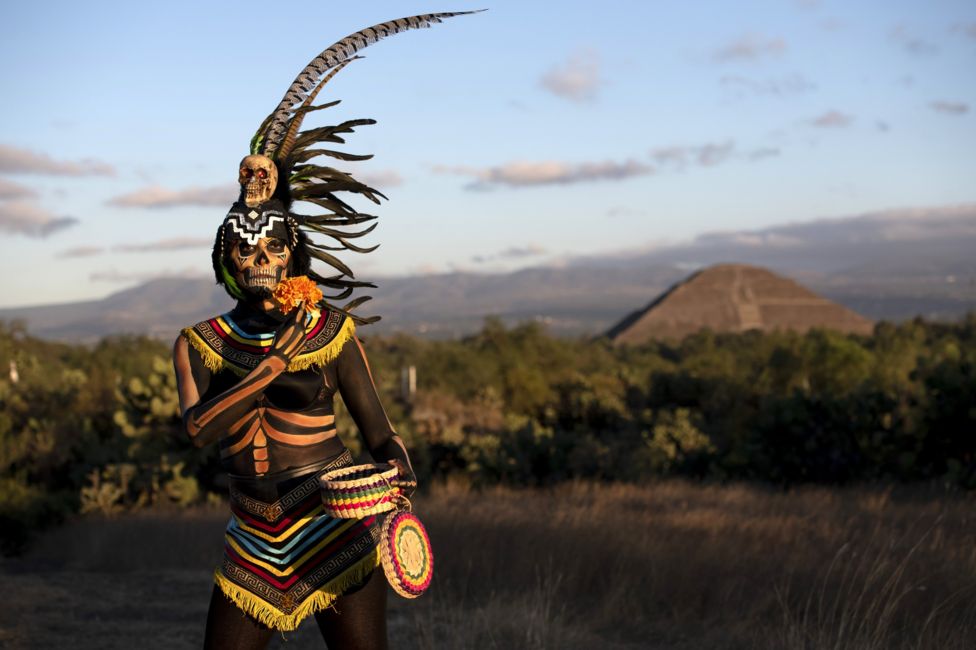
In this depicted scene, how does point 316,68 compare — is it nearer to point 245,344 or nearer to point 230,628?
point 245,344

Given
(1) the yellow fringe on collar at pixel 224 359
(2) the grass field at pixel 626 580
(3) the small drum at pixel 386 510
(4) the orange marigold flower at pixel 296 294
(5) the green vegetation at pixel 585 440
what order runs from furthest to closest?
(5) the green vegetation at pixel 585 440 < (2) the grass field at pixel 626 580 < (1) the yellow fringe on collar at pixel 224 359 < (4) the orange marigold flower at pixel 296 294 < (3) the small drum at pixel 386 510

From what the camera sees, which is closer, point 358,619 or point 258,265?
point 358,619

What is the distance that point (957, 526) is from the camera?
397 inches

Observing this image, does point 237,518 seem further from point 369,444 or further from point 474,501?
point 474,501

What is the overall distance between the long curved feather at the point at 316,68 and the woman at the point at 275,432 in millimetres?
207

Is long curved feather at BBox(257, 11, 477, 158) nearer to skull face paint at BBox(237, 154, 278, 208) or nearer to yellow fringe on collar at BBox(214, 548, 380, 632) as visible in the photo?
skull face paint at BBox(237, 154, 278, 208)

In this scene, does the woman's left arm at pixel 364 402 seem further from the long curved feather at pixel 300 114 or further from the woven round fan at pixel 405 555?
the long curved feather at pixel 300 114

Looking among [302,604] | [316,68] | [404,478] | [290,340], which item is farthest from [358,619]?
[316,68]

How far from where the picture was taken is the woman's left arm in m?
4.27

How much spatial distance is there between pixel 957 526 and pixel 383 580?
309 inches

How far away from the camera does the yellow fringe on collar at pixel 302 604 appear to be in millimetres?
4047

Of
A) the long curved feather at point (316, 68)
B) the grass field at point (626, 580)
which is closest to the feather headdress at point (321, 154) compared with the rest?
the long curved feather at point (316, 68)

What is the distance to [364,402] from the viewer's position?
432 cm

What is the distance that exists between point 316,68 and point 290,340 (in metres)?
1.37
